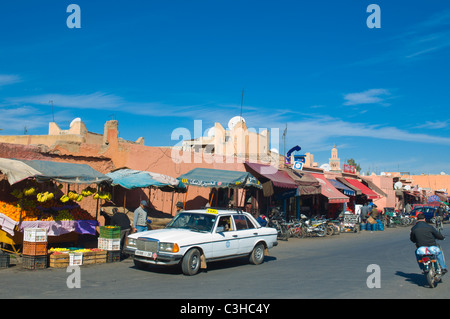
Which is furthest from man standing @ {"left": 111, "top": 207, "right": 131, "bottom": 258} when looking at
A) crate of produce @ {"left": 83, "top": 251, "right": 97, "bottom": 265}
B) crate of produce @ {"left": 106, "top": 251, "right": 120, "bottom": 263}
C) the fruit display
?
crate of produce @ {"left": 83, "top": 251, "right": 97, "bottom": 265}

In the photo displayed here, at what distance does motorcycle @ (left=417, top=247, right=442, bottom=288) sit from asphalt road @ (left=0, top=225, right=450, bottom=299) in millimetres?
242

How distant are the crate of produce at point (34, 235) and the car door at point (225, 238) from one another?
426cm

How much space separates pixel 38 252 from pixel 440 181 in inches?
3334

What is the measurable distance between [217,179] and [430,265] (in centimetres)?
967

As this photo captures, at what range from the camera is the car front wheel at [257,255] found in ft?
40.4

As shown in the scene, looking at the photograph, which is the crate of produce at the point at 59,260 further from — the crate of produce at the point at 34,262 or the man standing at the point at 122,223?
the man standing at the point at 122,223

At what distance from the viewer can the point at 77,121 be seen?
97.0 ft

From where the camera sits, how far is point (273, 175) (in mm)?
22172

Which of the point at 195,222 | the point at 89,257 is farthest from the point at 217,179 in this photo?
the point at 89,257

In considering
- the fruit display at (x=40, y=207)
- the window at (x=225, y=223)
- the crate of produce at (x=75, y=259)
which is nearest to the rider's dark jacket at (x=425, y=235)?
the window at (x=225, y=223)

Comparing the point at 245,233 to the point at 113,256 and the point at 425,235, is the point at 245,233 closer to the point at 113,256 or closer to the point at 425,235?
the point at 113,256

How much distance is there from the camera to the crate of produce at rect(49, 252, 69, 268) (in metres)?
10.7

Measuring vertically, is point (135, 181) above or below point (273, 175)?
below
